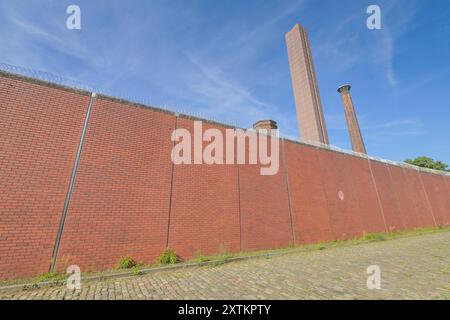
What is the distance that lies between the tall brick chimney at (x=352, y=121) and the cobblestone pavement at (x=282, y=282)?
18147mm

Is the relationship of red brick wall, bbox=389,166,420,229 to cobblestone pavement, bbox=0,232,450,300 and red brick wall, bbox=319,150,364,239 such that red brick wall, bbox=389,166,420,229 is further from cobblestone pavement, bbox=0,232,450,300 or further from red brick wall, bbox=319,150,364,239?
cobblestone pavement, bbox=0,232,450,300

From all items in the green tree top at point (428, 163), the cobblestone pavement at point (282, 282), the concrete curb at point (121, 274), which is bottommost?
the cobblestone pavement at point (282, 282)

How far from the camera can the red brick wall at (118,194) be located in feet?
16.6

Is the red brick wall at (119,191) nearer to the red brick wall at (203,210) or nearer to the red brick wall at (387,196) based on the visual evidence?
the red brick wall at (203,210)

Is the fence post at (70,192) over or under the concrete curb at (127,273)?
over

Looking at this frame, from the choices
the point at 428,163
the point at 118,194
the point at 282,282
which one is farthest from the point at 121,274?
the point at 428,163

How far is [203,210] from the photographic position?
25.0ft

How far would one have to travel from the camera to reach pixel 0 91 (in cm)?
540

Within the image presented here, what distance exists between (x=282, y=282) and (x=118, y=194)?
4671 mm

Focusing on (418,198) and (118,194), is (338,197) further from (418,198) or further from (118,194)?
(418,198)

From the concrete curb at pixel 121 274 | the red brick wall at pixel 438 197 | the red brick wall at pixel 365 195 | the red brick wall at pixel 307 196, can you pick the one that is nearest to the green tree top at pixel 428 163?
the red brick wall at pixel 438 197

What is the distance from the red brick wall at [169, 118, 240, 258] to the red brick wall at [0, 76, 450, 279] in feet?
0.11

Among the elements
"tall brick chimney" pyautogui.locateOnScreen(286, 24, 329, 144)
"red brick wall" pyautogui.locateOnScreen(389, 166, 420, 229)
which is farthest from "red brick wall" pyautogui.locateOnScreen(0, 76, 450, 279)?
"tall brick chimney" pyautogui.locateOnScreen(286, 24, 329, 144)

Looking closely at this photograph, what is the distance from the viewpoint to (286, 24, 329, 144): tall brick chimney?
68.4 feet
